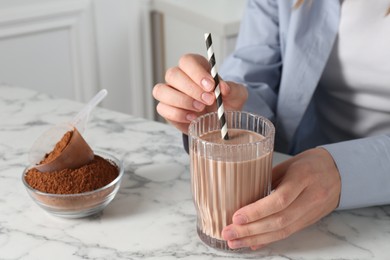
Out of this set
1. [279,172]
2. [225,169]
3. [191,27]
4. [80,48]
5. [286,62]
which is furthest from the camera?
[80,48]

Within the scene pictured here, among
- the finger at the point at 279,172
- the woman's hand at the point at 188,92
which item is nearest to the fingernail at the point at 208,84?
the woman's hand at the point at 188,92

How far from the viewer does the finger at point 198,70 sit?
35.5 inches

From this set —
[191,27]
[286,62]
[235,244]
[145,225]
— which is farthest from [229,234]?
[191,27]

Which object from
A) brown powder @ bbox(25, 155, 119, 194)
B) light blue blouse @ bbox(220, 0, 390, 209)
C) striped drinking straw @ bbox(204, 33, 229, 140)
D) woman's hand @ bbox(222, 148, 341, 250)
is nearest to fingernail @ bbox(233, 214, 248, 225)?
woman's hand @ bbox(222, 148, 341, 250)

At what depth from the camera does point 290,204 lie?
839 millimetres

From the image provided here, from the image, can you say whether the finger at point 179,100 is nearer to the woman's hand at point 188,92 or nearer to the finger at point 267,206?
the woman's hand at point 188,92

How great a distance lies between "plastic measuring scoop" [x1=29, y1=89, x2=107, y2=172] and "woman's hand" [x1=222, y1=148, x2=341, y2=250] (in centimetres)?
24

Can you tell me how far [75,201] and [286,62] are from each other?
0.52m

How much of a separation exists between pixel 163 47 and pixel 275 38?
1.08 meters

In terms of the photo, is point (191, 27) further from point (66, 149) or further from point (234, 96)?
point (66, 149)

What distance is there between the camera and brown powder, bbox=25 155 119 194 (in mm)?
892

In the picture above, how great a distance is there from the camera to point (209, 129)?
869 millimetres

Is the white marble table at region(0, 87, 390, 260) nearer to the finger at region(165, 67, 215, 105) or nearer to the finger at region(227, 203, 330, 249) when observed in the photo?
the finger at region(227, 203, 330, 249)

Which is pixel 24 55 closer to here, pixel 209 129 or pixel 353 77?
pixel 353 77
